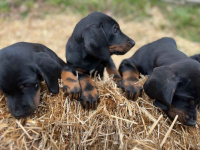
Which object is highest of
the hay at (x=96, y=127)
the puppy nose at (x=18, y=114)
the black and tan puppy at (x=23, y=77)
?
the black and tan puppy at (x=23, y=77)

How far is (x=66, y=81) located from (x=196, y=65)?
194cm

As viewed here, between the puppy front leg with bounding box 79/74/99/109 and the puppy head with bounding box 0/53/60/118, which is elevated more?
the puppy head with bounding box 0/53/60/118

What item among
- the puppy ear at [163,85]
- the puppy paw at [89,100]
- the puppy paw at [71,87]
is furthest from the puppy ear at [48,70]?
the puppy ear at [163,85]

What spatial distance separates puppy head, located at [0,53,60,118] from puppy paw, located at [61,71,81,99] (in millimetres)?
223

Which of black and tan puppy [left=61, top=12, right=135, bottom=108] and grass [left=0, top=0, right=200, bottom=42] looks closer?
black and tan puppy [left=61, top=12, right=135, bottom=108]

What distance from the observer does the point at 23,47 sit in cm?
298

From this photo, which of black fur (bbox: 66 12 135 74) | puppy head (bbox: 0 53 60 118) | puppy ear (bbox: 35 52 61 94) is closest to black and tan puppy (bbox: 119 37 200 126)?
black fur (bbox: 66 12 135 74)

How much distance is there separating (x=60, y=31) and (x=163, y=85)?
→ 24.6 ft

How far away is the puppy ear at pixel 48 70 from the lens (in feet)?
9.12

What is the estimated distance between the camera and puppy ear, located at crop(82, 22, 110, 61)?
3.18 meters

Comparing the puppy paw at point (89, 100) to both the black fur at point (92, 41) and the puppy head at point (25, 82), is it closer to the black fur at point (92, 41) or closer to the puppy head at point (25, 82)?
the puppy head at point (25, 82)

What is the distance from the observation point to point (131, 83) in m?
3.30

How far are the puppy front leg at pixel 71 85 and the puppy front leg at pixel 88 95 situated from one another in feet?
0.31

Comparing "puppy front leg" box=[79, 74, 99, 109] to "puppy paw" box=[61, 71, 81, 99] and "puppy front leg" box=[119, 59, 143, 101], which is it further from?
"puppy front leg" box=[119, 59, 143, 101]
